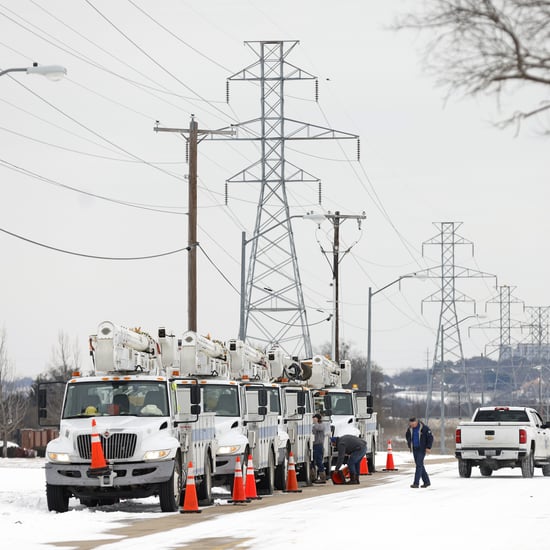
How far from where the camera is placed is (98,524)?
22438mm

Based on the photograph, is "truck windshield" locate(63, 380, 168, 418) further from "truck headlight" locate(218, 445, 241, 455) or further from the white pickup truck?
the white pickup truck

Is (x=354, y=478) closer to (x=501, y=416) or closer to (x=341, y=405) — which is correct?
(x=341, y=405)

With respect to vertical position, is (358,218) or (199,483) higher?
(358,218)

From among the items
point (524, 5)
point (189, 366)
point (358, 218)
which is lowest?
point (189, 366)

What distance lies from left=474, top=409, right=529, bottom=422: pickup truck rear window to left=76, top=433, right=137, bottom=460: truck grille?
16.2 meters

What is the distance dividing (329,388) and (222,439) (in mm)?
13262

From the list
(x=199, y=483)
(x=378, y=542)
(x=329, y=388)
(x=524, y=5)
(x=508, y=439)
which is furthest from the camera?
(x=329, y=388)

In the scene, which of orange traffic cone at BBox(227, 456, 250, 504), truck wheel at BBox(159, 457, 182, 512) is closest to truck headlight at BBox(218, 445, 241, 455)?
orange traffic cone at BBox(227, 456, 250, 504)

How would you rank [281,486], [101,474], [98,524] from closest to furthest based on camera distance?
[98,524]
[101,474]
[281,486]

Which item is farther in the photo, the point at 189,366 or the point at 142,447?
the point at 189,366

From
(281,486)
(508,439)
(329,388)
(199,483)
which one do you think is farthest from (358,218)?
(199,483)

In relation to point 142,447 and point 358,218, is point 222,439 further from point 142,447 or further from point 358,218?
point 358,218

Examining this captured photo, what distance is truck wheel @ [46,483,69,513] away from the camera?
82.1 feet

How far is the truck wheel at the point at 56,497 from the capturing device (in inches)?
985
